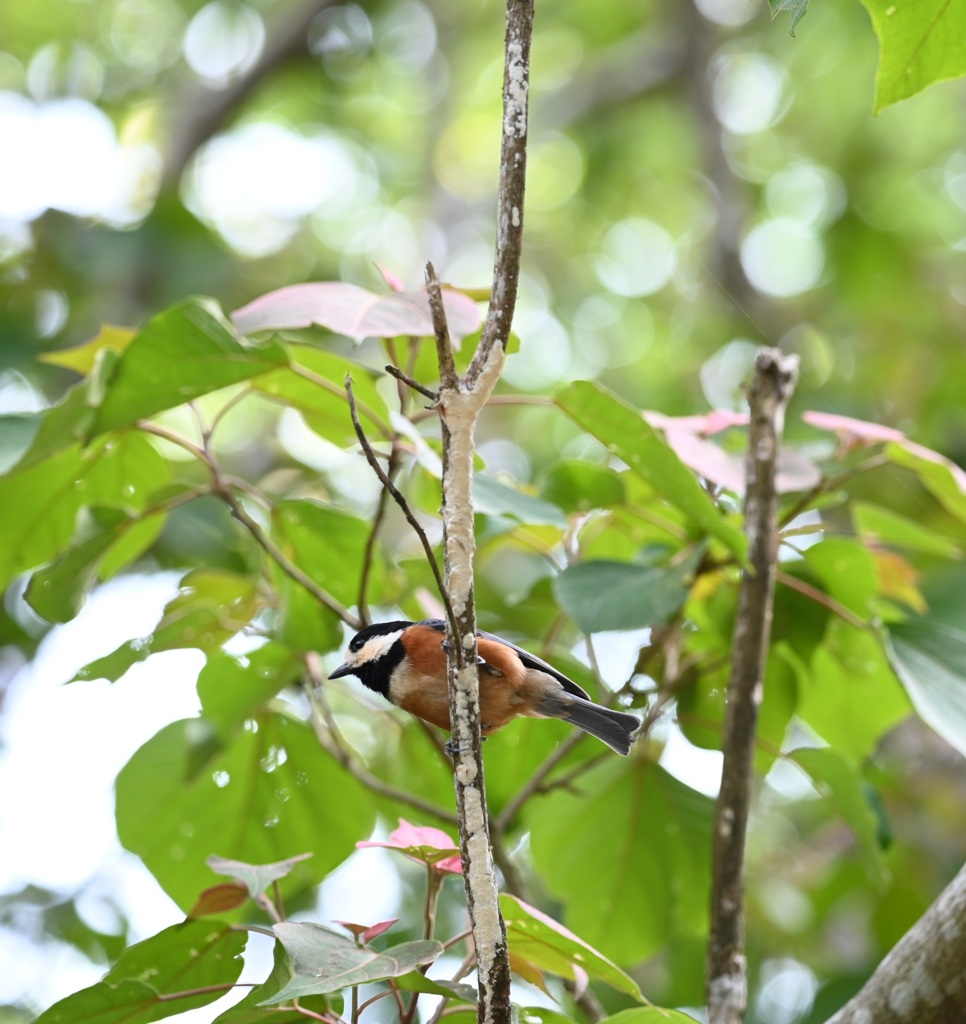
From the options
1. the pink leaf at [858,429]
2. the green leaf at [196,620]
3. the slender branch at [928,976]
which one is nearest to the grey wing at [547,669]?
the green leaf at [196,620]

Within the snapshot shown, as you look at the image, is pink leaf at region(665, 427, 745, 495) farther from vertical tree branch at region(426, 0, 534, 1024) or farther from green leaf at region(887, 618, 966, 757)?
vertical tree branch at region(426, 0, 534, 1024)

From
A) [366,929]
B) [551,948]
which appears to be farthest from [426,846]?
[551,948]

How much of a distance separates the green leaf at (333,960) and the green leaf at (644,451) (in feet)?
2.65

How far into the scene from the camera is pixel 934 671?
2.01 metres

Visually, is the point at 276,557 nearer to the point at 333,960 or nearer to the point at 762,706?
the point at 333,960

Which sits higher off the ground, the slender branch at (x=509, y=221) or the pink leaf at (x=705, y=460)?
the slender branch at (x=509, y=221)

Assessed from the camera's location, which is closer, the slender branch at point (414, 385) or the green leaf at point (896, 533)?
the slender branch at point (414, 385)

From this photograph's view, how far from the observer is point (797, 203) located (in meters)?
9.39

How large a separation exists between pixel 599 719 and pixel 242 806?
0.79 m

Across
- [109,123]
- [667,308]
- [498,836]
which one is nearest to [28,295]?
[109,123]

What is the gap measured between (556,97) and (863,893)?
5498 millimetres

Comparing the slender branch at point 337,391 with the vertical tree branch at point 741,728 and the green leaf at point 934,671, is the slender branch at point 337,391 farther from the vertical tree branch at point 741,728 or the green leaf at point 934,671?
the green leaf at point 934,671

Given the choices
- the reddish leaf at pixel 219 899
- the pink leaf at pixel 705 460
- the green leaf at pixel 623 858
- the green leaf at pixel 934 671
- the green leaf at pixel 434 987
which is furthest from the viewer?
the green leaf at pixel 623 858

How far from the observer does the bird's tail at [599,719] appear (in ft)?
6.94
